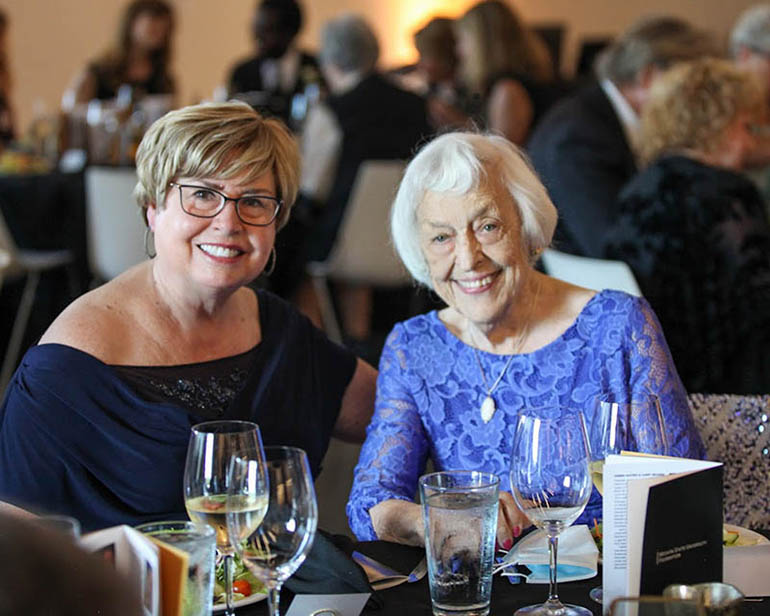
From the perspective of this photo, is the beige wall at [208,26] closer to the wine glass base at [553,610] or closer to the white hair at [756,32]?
the white hair at [756,32]

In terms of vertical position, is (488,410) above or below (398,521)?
above

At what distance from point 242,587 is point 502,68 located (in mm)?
4436

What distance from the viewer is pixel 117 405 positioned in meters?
1.97

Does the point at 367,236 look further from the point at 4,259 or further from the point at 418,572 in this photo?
the point at 418,572

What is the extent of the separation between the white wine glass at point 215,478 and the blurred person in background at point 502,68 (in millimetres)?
4241

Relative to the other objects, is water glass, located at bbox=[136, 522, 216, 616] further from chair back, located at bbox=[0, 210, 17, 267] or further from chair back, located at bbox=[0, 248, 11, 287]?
chair back, located at bbox=[0, 210, 17, 267]

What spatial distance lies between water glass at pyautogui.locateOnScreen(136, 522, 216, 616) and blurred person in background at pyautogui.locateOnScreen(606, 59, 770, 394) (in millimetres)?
2583

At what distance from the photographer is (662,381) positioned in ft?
6.65

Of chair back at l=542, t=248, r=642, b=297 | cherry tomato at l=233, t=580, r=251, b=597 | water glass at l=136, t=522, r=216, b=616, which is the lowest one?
cherry tomato at l=233, t=580, r=251, b=597

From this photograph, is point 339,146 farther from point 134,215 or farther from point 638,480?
point 638,480

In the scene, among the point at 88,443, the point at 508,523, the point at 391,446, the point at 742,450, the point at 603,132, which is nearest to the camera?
the point at 508,523

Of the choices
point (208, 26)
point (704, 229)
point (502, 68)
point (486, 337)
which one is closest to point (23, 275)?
point (502, 68)

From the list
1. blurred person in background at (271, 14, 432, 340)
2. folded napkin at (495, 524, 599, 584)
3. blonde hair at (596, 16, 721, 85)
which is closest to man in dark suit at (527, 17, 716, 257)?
blonde hair at (596, 16, 721, 85)

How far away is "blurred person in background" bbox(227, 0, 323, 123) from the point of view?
609cm
